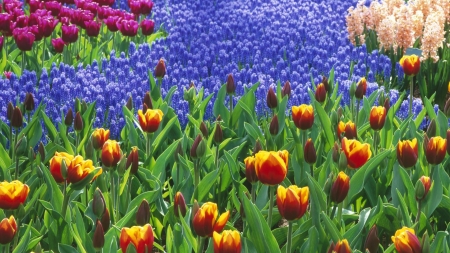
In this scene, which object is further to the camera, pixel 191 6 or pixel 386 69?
pixel 191 6

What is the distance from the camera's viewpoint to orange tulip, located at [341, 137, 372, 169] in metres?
2.75

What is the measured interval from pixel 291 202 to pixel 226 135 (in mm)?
1753

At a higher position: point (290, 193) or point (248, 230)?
point (290, 193)

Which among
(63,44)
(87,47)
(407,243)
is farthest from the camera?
(87,47)

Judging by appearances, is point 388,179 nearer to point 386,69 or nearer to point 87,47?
point 386,69

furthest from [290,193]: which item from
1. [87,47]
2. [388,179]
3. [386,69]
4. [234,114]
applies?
[87,47]

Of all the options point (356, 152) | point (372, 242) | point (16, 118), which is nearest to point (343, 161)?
point (356, 152)

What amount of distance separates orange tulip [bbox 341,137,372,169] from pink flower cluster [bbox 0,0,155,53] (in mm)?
2691

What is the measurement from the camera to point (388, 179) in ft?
10.9

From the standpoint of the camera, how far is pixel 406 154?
282 cm

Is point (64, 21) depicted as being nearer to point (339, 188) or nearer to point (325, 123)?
point (325, 123)

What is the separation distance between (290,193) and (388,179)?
1217 millimetres

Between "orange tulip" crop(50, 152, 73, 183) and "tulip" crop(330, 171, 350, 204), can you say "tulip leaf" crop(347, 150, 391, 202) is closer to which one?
"tulip" crop(330, 171, 350, 204)

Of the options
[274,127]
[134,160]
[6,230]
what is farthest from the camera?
[274,127]
